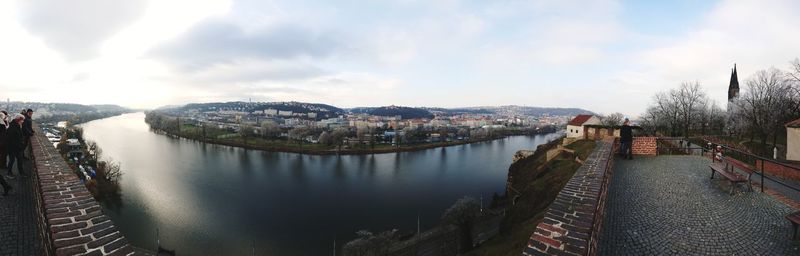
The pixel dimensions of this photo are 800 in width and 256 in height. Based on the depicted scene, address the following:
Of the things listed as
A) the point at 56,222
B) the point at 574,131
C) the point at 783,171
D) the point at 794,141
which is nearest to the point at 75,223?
the point at 56,222

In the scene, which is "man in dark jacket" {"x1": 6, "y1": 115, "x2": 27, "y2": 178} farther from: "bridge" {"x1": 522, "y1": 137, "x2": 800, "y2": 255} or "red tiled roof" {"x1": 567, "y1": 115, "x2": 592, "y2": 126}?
"red tiled roof" {"x1": 567, "y1": 115, "x2": 592, "y2": 126}

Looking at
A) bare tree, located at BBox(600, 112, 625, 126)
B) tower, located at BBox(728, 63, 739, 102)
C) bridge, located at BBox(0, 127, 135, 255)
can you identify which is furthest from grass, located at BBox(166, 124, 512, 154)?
bridge, located at BBox(0, 127, 135, 255)

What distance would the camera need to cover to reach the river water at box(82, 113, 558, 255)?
16391mm

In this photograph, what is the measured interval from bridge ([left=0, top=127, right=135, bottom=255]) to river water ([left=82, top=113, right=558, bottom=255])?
1186 centimetres

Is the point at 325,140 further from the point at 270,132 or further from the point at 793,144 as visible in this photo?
the point at 793,144

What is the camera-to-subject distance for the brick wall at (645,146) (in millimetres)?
9203

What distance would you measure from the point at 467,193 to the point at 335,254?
11941 mm

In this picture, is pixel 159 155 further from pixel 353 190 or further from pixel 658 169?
pixel 658 169

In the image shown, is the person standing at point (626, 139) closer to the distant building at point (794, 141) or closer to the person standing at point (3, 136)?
the distant building at point (794, 141)

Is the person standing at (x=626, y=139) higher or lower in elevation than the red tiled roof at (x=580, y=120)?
lower

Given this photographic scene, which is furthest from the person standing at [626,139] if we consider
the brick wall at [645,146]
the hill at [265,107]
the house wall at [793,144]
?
the hill at [265,107]

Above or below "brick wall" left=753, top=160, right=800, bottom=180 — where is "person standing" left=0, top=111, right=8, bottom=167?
above

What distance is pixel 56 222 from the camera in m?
2.64

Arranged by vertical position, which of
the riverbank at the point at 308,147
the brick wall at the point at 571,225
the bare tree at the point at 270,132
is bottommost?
the riverbank at the point at 308,147
